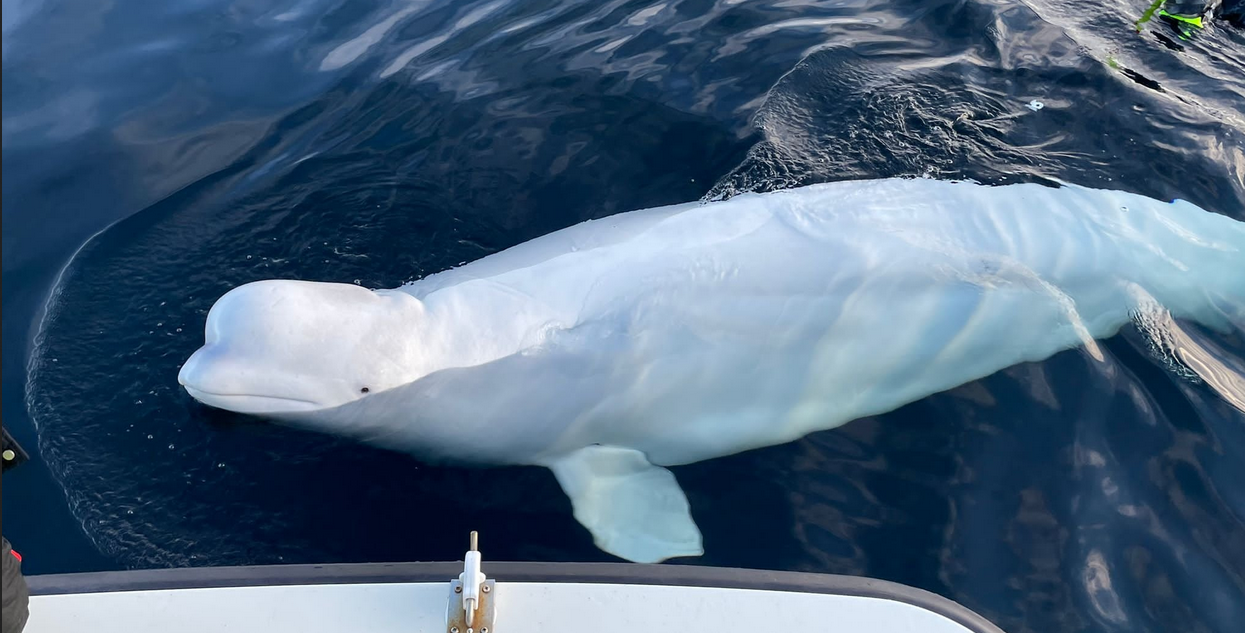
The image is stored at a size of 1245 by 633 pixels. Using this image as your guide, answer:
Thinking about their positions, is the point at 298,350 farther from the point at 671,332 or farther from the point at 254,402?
the point at 671,332

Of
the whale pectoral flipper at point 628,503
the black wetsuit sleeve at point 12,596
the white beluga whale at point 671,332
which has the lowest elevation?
the whale pectoral flipper at point 628,503

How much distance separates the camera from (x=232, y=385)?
4750mm

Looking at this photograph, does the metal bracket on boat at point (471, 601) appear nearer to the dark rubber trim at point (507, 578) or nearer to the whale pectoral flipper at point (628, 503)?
the dark rubber trim at point (507, 578)

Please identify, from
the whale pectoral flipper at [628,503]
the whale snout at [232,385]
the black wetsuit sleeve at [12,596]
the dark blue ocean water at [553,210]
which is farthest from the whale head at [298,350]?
the black wetsuit sleeve at [12,596]

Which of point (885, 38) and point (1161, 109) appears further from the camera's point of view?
point (885, 38)

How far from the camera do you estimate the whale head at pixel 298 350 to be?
4797 mm

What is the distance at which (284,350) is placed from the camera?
16.0 feet

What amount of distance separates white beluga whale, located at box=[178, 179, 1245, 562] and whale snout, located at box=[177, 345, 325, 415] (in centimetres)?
3

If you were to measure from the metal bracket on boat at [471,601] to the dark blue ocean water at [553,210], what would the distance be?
5.38ft

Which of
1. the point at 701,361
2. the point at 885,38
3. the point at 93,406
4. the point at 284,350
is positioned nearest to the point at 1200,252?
the point at 701,361

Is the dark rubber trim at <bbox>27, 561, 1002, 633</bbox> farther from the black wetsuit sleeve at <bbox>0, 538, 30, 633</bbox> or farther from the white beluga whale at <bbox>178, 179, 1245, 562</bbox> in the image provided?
the white beluga whale at <bbox>178, 179, 1245, 562</bbox>

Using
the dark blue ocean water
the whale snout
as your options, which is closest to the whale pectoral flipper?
the dark blue ocean water

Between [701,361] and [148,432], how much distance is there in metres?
3.35

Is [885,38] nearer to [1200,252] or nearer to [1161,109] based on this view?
[1161,109]
